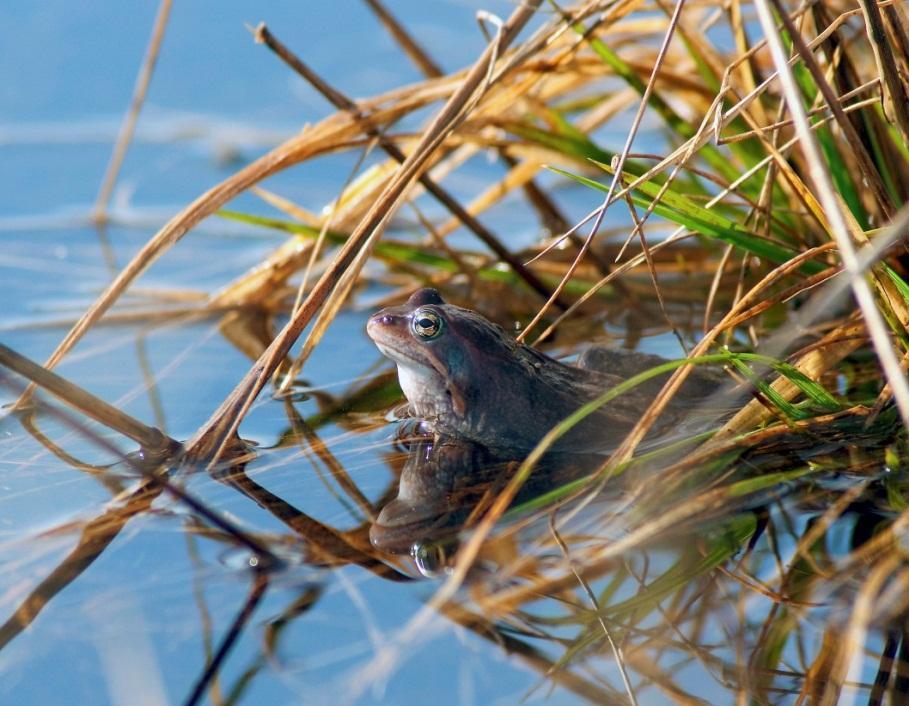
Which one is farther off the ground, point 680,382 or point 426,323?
point 426,323

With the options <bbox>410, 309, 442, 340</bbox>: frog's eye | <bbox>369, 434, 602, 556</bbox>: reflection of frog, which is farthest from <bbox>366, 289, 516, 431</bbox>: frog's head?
<bbox>369, 434, 602, 556</bbox>: reflection of frog

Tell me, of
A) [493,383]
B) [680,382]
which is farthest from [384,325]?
[680,382]

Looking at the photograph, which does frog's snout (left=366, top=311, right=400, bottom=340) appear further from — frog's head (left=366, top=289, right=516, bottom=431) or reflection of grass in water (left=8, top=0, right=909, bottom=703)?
reflection of grass in water (left=8, top=0, right=909, bottom=703)

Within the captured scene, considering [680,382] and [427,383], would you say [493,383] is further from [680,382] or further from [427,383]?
[680,382]

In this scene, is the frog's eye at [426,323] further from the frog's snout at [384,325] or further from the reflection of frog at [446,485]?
the reflection of frog at [446,485]

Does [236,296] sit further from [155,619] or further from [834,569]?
[834,569]

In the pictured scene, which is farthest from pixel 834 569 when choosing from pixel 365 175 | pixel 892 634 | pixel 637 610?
pixel 365 175

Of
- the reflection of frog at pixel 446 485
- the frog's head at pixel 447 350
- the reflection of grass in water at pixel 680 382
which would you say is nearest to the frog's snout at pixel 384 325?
the frog's head at pixel 447 350
